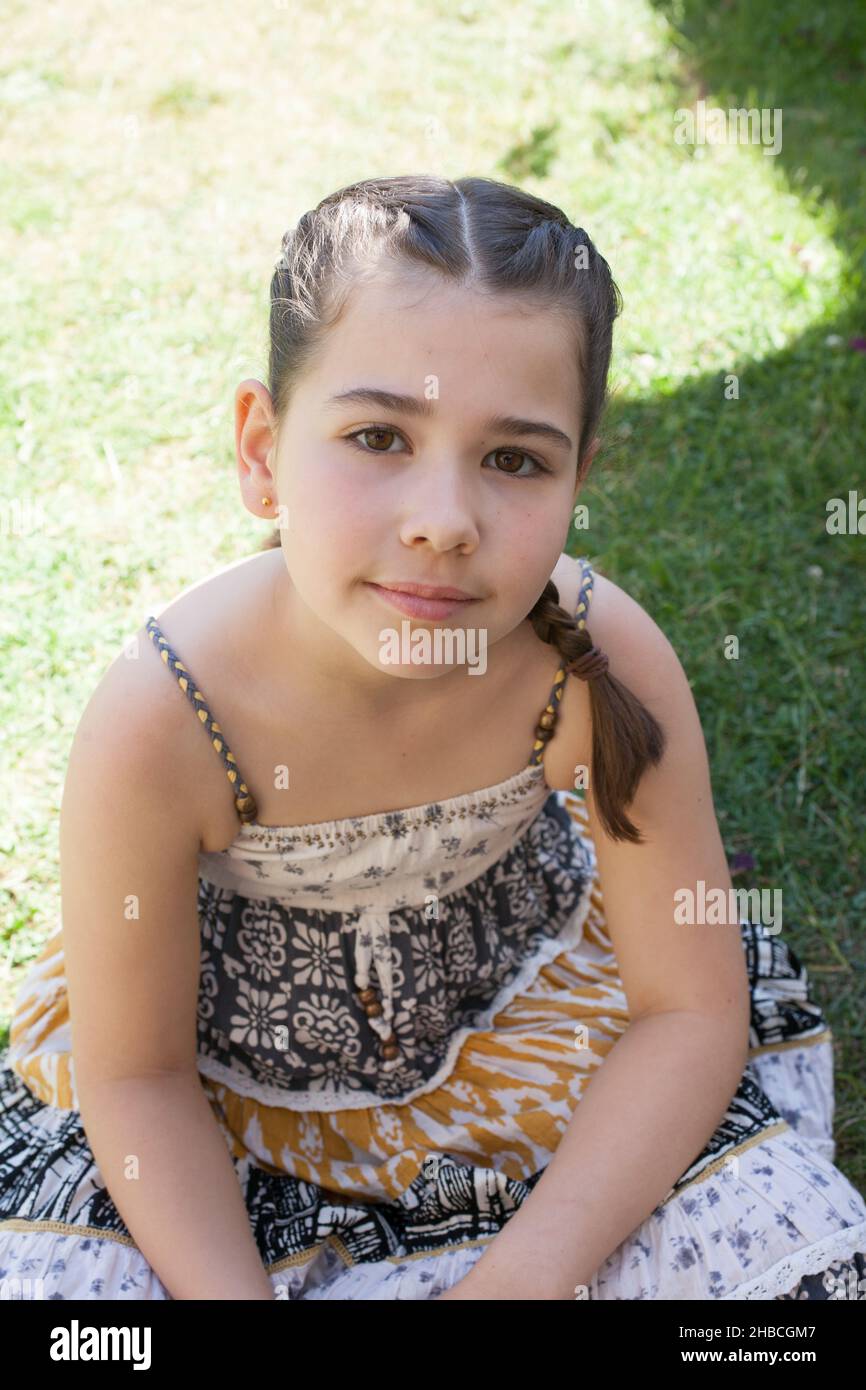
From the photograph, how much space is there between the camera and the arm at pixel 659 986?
1.81 m

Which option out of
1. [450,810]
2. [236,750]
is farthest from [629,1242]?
[236,750]

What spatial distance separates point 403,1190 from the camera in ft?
6.47

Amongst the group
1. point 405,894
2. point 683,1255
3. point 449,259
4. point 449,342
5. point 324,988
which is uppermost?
point 449,259

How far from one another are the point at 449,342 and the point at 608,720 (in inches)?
23.2

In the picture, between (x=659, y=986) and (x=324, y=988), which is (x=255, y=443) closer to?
(x=324, y=988)

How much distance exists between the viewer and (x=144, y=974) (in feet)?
5.85

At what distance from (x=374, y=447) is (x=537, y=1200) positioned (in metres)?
1.01

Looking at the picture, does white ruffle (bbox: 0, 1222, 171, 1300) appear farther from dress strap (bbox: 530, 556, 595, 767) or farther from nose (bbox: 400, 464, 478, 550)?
nose (bbox: 400, 464, 478, 550)

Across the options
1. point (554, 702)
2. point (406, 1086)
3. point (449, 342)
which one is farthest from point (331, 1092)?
point (449, 342)

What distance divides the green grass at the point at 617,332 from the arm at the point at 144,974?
84 centimetres

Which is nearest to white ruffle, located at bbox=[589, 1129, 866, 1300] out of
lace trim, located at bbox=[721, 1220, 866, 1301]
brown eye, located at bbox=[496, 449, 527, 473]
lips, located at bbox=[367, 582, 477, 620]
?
lace trim, located at bbox=[721, 1220, 866, 1301]

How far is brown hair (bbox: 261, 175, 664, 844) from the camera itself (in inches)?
61.1

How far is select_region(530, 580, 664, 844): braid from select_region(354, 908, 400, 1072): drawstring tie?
390 mm

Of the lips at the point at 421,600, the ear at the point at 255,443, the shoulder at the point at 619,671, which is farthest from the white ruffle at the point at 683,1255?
the ear at the point at 255,443
